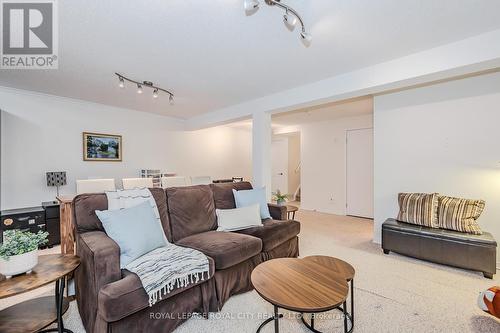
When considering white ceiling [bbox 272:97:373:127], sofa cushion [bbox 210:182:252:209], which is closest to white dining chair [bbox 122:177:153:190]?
sofa cushion [bbox 210:182:252:209]

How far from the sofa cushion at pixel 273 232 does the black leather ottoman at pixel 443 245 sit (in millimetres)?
1324

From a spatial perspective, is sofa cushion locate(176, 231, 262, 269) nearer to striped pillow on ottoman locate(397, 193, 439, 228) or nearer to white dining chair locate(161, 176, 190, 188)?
striped pillow on ottoman locate(397, 193, 439, 228)

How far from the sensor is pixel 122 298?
1397 millimetres

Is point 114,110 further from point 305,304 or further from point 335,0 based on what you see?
point 305,304

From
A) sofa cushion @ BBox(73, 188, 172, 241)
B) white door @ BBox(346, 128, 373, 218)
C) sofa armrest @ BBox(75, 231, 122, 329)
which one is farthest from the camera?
white door @ BBox(346, 128, 373, 218)

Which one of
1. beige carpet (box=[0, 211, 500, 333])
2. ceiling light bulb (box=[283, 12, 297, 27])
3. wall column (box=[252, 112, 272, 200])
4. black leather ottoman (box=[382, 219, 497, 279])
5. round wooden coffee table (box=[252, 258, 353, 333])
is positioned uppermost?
ceiling light bulb (box=[283, 12, 297, 27])

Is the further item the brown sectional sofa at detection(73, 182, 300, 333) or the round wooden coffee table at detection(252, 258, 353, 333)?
the brown sectional sofa at detection(73, 182, 300, 333)

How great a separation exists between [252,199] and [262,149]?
1.18m

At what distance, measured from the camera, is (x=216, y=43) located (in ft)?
7.40

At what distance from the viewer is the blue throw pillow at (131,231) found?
5.80ft

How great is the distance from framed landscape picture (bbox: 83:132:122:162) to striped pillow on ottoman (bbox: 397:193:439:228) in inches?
196

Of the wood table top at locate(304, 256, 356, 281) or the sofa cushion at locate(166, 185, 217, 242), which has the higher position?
the sofa cushion at locate(166, 185, 217, 242)

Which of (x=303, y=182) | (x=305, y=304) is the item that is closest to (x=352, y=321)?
(x=305, y=304)

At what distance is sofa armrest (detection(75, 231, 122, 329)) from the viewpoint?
4.89ft
